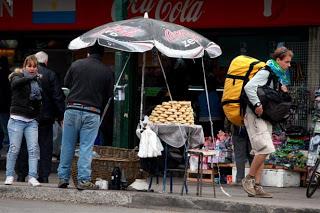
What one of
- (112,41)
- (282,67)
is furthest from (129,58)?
(282,67)

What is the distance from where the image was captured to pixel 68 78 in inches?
365

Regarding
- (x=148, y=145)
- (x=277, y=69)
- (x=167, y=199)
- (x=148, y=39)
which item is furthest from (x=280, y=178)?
(x=148, y=39)

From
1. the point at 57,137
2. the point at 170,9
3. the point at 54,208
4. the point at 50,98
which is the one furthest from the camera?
the point at 57,137

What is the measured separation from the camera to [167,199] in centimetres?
905

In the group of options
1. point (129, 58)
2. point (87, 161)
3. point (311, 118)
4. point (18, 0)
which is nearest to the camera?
point (87, 161)

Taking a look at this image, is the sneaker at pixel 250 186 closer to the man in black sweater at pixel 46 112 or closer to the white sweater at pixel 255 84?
the white sweater at pixel 255 84

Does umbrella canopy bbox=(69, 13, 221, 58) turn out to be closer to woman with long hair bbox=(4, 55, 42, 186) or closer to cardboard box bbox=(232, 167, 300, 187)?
woman with long hair bbox=(4, 55, 42, 186)

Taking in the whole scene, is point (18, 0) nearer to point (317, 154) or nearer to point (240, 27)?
point (240, 27)

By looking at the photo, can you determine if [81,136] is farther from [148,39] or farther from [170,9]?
[170,9]

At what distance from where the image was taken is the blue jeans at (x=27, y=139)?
9.61 meters

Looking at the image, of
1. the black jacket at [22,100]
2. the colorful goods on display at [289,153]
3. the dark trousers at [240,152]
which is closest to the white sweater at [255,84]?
the dark trousers at [240,152]

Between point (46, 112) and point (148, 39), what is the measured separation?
1973 millimetres

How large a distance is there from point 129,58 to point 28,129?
180 centimetres

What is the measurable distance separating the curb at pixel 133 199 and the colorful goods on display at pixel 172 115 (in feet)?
3.11
